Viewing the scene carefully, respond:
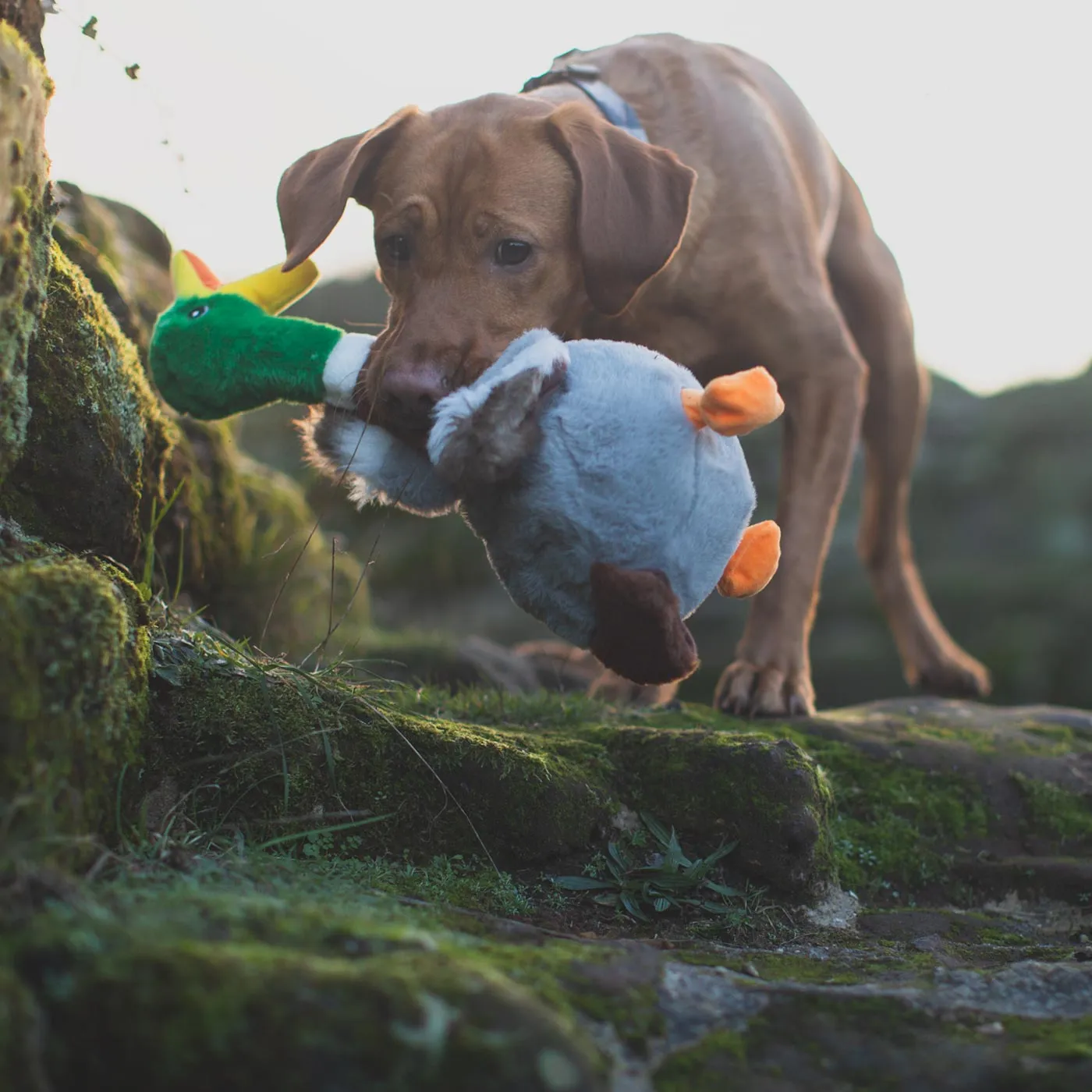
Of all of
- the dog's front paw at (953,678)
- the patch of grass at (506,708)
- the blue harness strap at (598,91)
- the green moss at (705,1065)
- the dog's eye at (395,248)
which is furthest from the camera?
the dog's front paw at (953,678)

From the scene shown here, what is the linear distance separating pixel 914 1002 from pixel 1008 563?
9.31 meters

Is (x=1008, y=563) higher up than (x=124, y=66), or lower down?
lower down

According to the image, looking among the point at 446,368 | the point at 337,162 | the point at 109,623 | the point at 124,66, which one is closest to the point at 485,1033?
the point at 109,623

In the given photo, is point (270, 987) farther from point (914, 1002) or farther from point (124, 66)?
point (124, 66)

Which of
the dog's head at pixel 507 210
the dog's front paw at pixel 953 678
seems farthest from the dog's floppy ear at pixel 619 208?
the dog's front paw at pixel 953 678

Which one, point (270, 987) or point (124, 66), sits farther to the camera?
point (124, 66)

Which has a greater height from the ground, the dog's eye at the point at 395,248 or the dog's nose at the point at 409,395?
the dog's eye at the point at 395,248

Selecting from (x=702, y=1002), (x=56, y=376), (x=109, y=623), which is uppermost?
(x=56, y=376)

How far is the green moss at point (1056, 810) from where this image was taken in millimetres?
2838

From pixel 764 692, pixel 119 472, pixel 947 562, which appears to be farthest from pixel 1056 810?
pixel 947 562

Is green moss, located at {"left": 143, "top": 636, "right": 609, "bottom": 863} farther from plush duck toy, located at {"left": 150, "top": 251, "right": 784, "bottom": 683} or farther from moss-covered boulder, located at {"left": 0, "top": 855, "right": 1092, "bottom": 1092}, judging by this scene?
plush duck toy, located at {"left": 150, "top": 251, "right": 784, "bottom": 683}

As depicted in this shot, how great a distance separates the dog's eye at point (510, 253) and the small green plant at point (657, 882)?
141 cm

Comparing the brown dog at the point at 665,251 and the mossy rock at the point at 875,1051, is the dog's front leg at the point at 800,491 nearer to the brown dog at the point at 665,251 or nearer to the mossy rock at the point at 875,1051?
the brown dog at the point at 665,251

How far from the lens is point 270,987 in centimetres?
108
